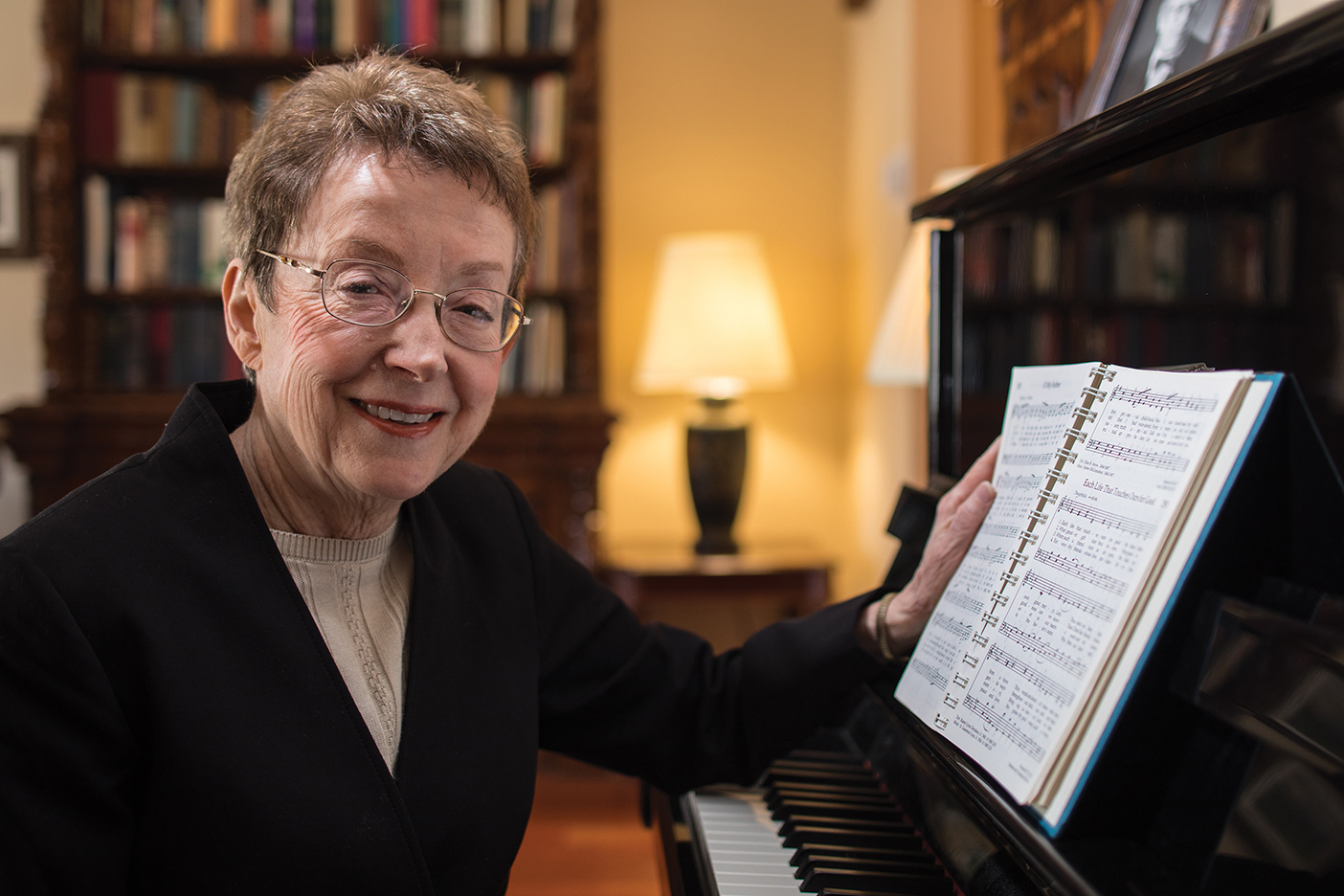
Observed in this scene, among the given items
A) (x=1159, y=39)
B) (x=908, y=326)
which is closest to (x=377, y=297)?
(x=1159, y=39)

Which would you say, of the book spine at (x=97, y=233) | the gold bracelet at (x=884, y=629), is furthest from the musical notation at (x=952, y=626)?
the book spine at (x=97, y=233)

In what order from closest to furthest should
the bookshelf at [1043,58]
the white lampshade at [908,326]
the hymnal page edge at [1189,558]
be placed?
the hymnal page edge at [1189,558]
the bookshelf at [1043,58]
the white lampshade at [908,326]

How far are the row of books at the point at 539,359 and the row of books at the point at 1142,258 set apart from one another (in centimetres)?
193

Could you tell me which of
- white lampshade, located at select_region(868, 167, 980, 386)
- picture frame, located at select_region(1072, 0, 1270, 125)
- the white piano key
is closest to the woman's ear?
the white piano key

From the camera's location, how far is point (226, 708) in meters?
0.82

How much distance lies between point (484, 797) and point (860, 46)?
2905mm

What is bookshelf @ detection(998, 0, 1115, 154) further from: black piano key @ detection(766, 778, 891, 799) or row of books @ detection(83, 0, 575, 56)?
black piano key @ detection(766, 778, 891, 799)

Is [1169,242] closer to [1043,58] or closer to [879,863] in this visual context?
[879,863]

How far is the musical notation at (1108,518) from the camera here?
2.11 ft

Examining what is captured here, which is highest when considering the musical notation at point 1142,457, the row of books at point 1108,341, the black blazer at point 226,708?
the row of books at point 1108,341

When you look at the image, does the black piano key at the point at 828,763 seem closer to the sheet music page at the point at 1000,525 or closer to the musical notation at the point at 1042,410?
the sheet music page at the point at 1000,525

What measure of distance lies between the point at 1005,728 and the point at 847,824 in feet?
1.02

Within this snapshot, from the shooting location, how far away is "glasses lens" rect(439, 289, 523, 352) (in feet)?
3.08

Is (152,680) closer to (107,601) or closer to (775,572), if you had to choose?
(107,601)
